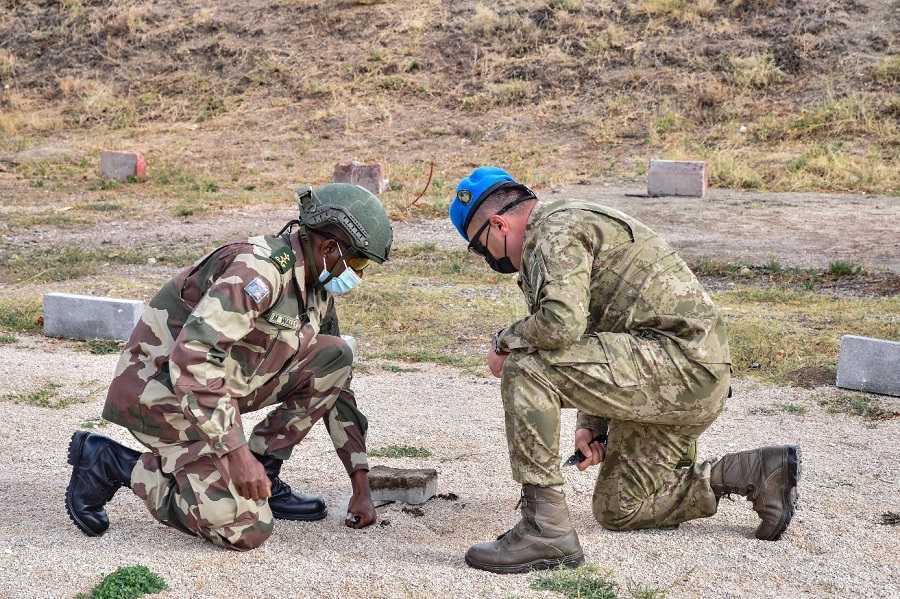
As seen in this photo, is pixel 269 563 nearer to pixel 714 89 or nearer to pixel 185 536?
pixel 185 536

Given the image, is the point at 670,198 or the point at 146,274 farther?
the point at 670,198

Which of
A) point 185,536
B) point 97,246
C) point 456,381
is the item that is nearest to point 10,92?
point 97,246

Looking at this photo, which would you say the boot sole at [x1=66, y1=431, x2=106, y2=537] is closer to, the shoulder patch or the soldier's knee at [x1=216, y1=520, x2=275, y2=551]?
the soldier's knee at [x1=216, y1=520, x2=275, y2=551]

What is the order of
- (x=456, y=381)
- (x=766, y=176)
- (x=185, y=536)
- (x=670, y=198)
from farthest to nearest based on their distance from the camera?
(x=766, y=176), (x=670, y=198), (x=456, y=381), (x=185, y=536)

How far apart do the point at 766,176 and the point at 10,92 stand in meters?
17.5

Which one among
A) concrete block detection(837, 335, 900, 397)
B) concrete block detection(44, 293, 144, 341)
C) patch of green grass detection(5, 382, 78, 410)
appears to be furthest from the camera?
concrete block detection(44, 293, 144, 341)

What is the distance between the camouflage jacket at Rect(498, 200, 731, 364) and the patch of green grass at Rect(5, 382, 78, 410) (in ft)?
11.2

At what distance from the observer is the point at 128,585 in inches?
132

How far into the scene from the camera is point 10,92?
24.5m

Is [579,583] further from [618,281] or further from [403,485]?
[403,485]

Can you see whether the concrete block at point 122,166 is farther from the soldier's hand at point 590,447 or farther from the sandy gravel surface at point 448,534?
the soldier's hand at point 590,447

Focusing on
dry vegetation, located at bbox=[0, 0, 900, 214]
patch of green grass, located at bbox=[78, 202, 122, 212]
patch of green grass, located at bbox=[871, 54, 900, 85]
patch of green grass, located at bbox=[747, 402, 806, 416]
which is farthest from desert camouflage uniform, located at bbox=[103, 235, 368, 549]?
patch of green grass, located at bbox=[871, 54, 900, 85]

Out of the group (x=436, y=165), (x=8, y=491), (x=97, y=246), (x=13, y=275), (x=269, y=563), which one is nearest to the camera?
(x=269, y=563)

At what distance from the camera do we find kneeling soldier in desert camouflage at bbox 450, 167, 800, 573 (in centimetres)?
359
